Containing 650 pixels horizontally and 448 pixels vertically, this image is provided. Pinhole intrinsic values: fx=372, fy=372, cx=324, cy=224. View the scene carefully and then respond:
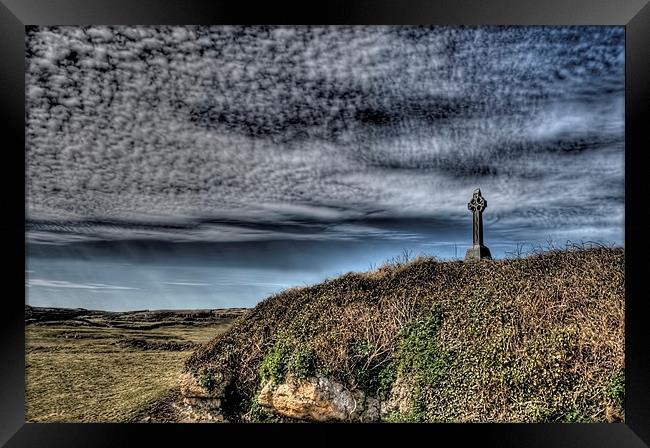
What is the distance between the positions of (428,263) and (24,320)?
5.35m

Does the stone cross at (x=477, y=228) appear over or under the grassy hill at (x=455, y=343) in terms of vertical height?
over

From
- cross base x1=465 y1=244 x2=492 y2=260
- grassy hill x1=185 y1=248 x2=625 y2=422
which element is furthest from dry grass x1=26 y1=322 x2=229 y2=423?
cross base x1=465 y1=244 x2=492 y2=260

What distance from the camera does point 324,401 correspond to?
4613mm

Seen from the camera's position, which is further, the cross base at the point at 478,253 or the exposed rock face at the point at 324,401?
the cross base at the point at 478,253
